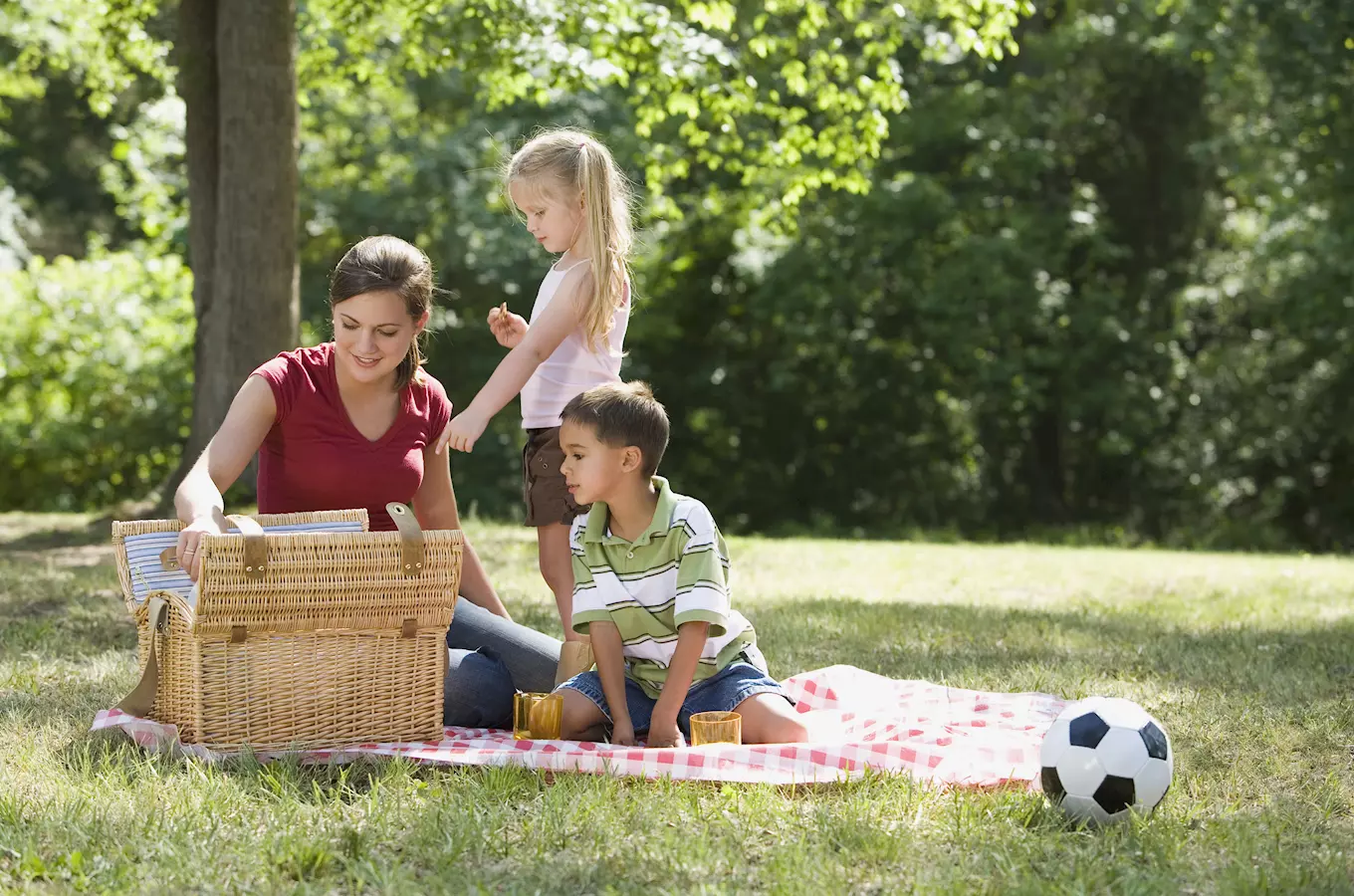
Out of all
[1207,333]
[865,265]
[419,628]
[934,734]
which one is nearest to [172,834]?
[419,628]

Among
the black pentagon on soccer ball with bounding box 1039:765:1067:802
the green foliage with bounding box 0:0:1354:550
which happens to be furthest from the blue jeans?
the green foliage with bounding box 0:0:1354:550

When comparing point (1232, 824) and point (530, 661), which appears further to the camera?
point (530, 661)

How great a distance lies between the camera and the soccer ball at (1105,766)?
2.96 metres

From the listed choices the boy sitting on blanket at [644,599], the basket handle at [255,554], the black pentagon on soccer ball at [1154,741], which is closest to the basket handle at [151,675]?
the basket handle at [255,554]

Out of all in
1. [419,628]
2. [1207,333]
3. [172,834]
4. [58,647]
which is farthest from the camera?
[1207,333]

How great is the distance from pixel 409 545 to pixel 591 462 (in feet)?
1.65

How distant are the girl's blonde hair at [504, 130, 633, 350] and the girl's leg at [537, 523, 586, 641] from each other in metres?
0.59

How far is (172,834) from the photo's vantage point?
2785 millimetres

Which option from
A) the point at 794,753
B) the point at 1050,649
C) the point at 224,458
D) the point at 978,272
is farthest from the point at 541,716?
the point at 978,272

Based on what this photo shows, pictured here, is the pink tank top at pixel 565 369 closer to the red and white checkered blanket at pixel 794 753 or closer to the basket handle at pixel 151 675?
the red and white checkered blanket at pixel 794 753

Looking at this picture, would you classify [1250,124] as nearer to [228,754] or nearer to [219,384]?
[219,384]

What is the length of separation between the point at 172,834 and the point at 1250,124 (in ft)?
48.5

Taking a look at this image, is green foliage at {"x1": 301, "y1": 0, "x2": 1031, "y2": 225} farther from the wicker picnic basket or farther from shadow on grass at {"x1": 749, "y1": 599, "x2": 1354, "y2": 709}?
the wicker picnic basket

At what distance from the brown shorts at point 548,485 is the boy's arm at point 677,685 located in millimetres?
767
